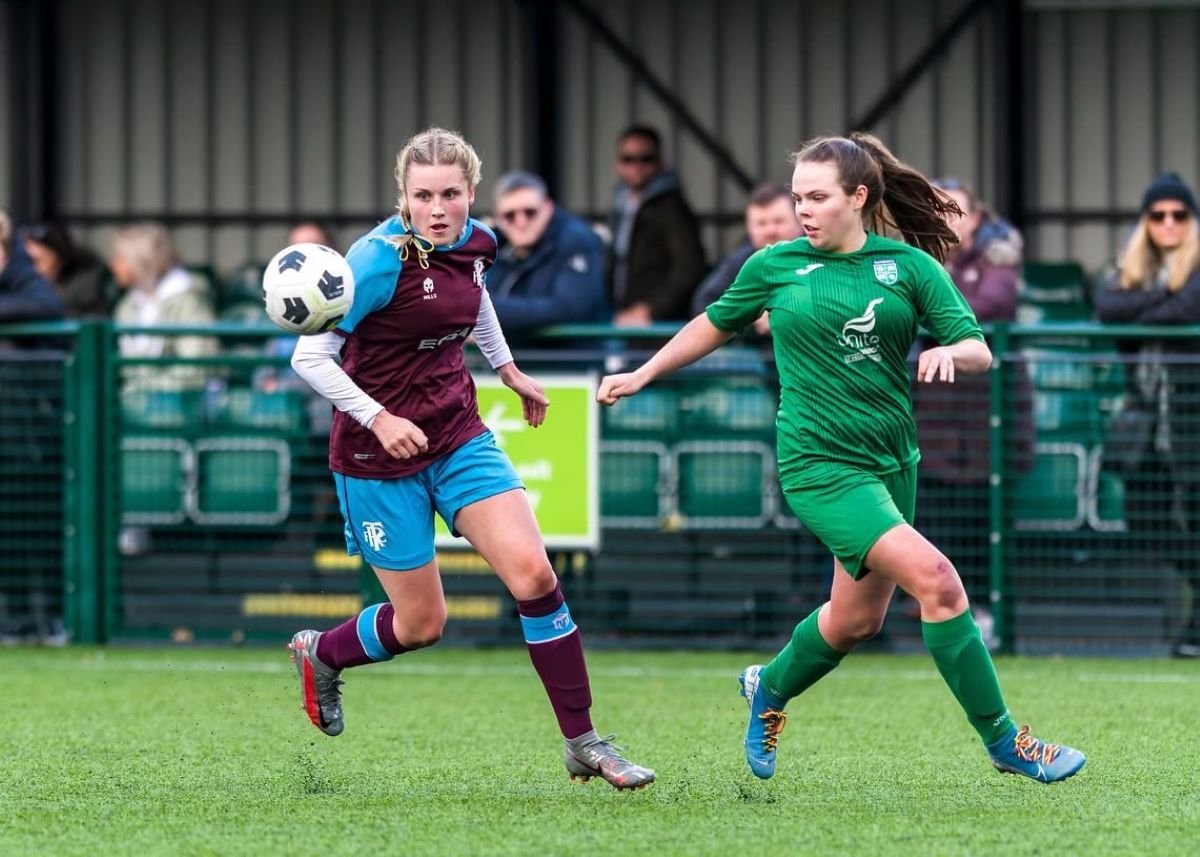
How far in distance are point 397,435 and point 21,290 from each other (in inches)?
210

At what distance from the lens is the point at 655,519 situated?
1020cm

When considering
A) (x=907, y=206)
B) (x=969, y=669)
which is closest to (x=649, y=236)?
(x=907, y=206)

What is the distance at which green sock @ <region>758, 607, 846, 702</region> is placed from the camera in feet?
20.0

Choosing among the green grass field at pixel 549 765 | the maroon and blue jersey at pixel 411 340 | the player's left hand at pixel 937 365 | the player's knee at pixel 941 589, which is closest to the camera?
the green grass field at pixel 549 765

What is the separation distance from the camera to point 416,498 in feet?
20.5

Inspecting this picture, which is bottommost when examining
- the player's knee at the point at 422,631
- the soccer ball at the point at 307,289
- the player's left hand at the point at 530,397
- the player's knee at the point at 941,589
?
the player's knee at the point at 422,631

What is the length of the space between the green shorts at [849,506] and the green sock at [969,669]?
0.91 feet

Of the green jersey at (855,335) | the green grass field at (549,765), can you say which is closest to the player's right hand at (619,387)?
the green jersey at (855,335)

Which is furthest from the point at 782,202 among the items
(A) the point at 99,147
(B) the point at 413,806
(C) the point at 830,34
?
(A) the point at 99,147

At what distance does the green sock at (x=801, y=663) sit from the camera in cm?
610

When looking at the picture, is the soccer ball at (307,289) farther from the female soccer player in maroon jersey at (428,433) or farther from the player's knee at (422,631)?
the player's knee at (422,631)

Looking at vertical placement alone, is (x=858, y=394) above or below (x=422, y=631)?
above

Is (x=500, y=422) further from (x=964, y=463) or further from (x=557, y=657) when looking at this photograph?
(x=557, y=657)

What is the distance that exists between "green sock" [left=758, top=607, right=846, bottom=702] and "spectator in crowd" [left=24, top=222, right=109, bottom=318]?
290 inches
